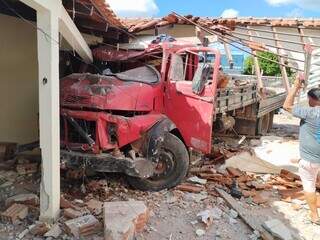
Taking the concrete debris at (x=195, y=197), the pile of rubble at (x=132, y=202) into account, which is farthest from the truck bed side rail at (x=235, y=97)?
the concrete debris at (x=195, y=197)

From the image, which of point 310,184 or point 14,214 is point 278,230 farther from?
point 14,214

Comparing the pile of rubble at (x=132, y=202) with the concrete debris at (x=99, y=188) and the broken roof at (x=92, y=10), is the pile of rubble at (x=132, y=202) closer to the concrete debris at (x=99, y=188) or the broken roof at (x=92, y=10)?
the concrete debris at (x=99, y=188)

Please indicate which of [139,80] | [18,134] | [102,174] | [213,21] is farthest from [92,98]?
[213,21]

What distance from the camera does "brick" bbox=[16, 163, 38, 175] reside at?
754cm

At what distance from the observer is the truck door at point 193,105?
7.27 metres

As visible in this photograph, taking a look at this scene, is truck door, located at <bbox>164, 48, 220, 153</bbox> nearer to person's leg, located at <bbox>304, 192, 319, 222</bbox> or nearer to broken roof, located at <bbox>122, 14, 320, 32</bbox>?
person's leg, located at <bbox>304, 192, 319, 222</bbox>

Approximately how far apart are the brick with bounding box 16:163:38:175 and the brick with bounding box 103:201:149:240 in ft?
8.11

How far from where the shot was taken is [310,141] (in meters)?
6.16

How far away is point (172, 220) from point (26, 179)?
2.73 m

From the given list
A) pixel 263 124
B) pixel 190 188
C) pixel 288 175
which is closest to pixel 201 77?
pixel 190 188

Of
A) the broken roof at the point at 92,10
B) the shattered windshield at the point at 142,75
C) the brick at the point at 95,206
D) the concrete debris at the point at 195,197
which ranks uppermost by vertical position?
the broken roof at the point at 92,10

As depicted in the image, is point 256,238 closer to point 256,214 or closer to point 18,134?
point 256,214

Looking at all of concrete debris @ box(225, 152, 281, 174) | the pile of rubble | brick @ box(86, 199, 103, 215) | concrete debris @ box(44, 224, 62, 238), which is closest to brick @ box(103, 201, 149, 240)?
the pile of rubble

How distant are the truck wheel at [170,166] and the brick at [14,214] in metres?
1.86
